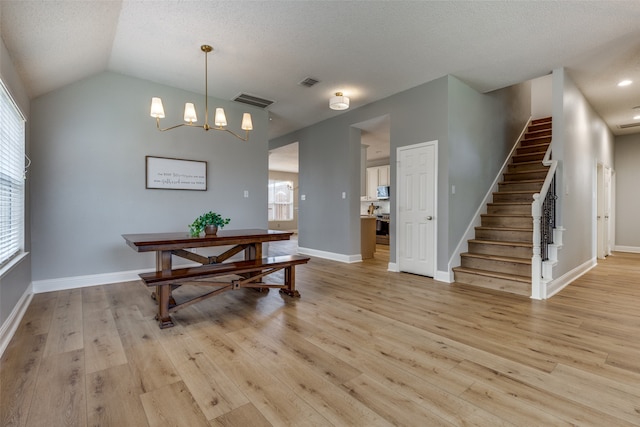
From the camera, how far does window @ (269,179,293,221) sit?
40.7ft

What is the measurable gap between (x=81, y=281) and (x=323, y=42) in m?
4.01

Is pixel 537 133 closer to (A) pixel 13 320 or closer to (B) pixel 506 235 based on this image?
(B) pixel 506 235

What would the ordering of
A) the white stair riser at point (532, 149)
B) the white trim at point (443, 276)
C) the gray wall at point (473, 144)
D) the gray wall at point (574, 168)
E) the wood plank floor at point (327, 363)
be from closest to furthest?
the wood plank floor at point (327, 363)
the gray wall at point (574, 168)
the white trim at point (443, 276)
the gray wall at point (473, 144)
the white stair riser at point (532, 149)

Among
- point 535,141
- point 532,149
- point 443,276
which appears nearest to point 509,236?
point 443,276

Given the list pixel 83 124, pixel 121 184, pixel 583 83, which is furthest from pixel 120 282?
pixel 583 83

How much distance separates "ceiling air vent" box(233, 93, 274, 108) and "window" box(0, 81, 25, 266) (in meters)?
2.59

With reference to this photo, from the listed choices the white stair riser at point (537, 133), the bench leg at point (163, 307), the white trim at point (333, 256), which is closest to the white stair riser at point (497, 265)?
the white trim at point (333, 256)

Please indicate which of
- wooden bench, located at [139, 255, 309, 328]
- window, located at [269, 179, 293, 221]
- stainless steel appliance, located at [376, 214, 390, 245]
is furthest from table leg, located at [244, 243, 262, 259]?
window, located at [269, 179, 293, 221]

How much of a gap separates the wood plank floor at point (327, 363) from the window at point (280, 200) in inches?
359

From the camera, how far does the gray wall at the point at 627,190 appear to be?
6.91m

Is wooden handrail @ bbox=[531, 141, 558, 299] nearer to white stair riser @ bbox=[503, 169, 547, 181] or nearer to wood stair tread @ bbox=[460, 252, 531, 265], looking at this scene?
wood stair tread @ bbox=[460, 252, 531, 265]

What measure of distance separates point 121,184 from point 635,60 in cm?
661

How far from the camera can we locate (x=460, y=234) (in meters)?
4.31

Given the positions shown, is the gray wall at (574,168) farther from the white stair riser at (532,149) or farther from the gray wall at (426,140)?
the gray wall at (426,140)
